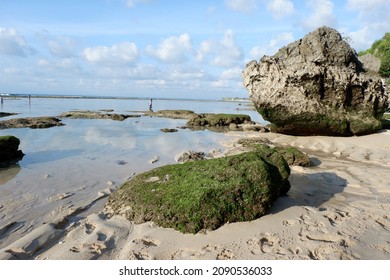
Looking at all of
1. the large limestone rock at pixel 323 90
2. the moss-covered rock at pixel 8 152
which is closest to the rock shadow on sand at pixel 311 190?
the large limestone rock at pixel 323 90

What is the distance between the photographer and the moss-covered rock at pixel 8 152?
11655mm

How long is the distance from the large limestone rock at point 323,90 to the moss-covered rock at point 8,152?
37.6 feet

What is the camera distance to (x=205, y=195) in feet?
17.6

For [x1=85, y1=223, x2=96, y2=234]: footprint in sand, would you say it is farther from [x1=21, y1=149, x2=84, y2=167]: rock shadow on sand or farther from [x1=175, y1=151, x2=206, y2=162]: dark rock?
[x1=21, y1=149, x2=84, y2=167]: rock shadow on sand

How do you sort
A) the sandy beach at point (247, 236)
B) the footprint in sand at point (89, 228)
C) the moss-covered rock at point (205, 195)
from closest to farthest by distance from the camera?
the sandy beach at point (247, 236) < the moss-covered rock at point (205, 195) < the footprint in sand at point (89, 228)

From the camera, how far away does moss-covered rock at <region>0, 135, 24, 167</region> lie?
11.7 meters

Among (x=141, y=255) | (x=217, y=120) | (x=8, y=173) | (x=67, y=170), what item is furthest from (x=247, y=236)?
(x=217, y=120)

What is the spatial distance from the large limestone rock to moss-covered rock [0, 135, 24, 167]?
11.5 meters

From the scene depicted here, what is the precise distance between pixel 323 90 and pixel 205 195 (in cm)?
1239

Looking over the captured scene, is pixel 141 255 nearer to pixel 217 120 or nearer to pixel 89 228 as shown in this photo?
pixel 89 228

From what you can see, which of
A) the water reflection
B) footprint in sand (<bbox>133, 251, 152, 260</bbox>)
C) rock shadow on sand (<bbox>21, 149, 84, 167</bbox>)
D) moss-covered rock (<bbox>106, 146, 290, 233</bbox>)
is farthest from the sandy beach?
rock shadow on sand (<bbox>21, 149, 84, 167</bbox>)

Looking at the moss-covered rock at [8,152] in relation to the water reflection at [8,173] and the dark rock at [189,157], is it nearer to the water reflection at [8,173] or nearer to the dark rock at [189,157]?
the water reflection at [8,173]

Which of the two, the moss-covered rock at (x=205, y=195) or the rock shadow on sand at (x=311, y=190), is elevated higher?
the moss-covered rock at (x=205, y=195)
